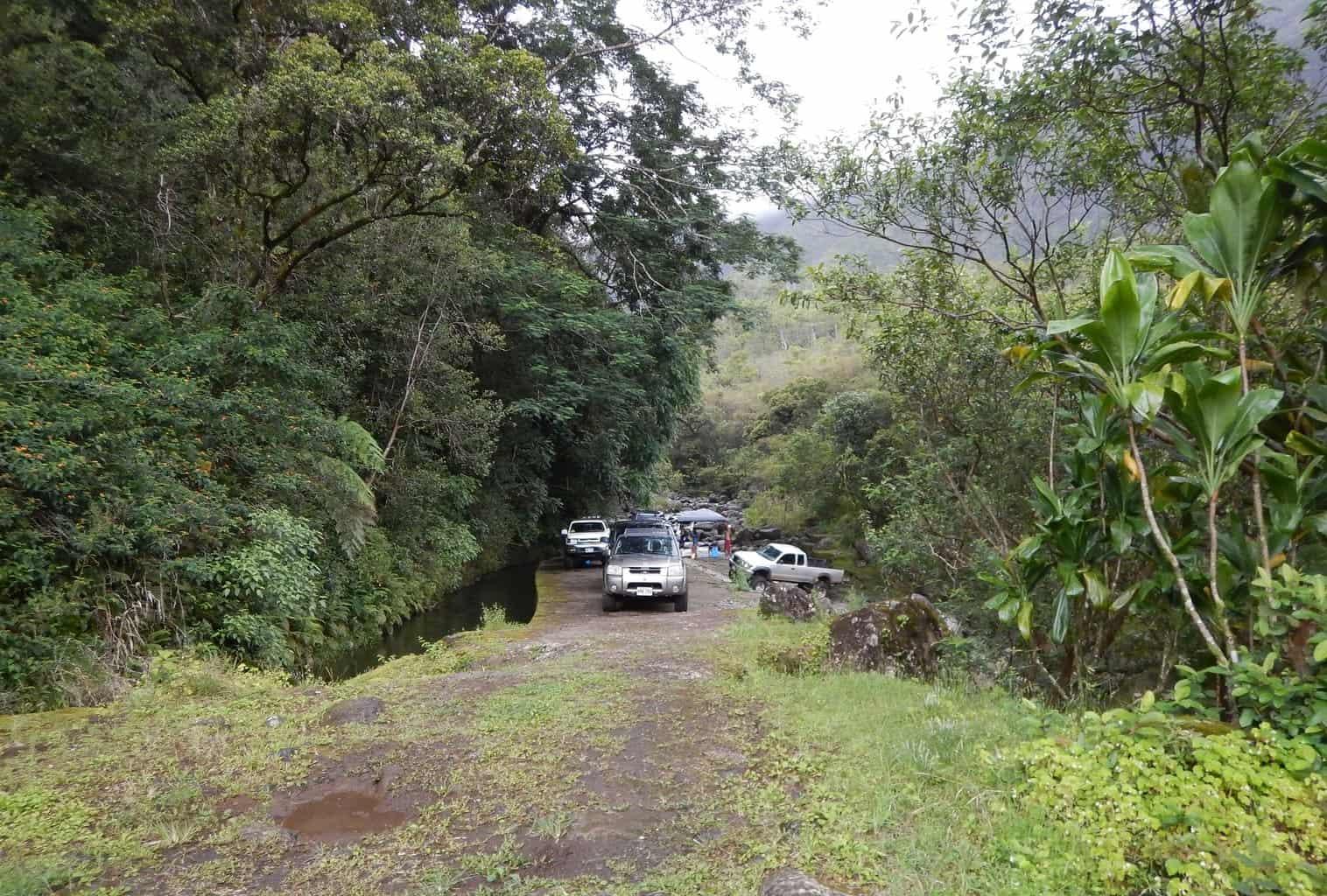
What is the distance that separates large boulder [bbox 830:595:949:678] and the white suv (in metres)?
12.8

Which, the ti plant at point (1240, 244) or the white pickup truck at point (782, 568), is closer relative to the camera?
the ti plant at point (1240, 244)

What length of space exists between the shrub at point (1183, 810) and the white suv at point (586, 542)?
640 inches

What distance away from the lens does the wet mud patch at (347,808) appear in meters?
3.38

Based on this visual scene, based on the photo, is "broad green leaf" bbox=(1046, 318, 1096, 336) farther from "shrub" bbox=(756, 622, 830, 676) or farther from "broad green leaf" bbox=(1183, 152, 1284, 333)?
"shrub" bbox=(756, 622, 830, 676)

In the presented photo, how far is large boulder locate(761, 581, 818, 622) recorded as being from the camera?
9281 millimetres

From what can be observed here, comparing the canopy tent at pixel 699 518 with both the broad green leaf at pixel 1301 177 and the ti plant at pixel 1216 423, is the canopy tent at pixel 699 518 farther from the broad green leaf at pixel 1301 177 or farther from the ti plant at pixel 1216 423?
the broad green leaf at pixel 1301 177

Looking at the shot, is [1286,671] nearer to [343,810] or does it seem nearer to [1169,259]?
[1169,259]

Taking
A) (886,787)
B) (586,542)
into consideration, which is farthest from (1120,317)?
(586,542)

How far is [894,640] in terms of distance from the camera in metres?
6.00

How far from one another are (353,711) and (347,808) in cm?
152

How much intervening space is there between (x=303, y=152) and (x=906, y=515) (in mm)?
9103

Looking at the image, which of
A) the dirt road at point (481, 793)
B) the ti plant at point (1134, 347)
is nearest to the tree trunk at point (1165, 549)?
the ti plant at point (1134, 347)

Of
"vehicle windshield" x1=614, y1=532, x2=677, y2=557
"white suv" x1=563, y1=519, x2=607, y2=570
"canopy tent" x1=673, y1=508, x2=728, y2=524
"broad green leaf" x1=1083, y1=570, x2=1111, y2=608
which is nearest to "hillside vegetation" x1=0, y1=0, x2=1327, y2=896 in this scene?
"broad green leaf" x1=1083, y1=570, x2=1111, y2=608

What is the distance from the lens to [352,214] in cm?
1060
